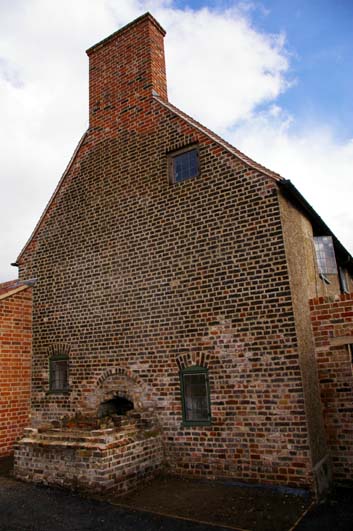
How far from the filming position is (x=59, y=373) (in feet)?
34.7

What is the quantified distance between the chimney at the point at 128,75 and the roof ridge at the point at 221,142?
0.65 m

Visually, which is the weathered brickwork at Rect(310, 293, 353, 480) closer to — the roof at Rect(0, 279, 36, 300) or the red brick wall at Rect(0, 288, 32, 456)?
the red brick wall at Rect(0, 288, 32, 456)

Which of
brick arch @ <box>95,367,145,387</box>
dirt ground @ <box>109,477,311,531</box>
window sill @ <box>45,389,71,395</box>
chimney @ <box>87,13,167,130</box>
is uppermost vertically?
chimney @ <box>87,13,167,130</box>

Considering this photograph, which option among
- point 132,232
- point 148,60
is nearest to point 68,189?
point 132,232

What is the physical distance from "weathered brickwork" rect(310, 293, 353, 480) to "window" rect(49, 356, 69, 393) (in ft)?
20.2

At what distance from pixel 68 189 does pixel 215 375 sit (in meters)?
6.73

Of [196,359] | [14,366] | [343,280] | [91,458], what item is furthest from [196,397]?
[343,280]

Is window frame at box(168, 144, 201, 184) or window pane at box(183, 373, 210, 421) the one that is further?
window frame at box(168, 144, 201, 184)

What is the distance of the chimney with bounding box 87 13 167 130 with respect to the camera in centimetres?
1051

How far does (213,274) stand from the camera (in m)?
8.34

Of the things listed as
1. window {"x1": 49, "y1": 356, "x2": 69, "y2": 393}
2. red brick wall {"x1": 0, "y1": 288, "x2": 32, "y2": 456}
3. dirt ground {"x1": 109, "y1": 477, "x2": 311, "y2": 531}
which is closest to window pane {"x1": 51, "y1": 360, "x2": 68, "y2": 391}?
window {"x1": 49, "y1": 356, "x2": 69, "y2": 393}

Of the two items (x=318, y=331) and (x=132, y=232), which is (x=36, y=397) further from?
(x=318, y=331)

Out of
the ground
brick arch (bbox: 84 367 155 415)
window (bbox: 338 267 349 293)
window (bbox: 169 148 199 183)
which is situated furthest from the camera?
window (bbox: 338 267 349 293)

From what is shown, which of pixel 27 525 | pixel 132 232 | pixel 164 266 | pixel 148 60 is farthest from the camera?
pixel 148 60
